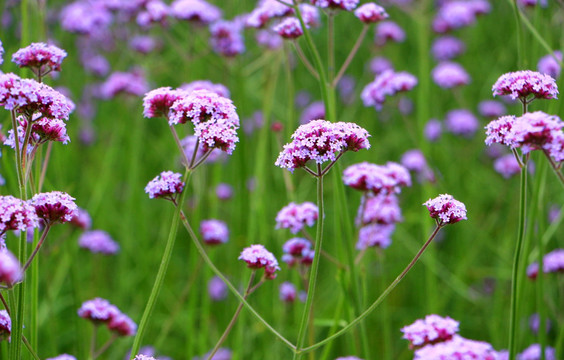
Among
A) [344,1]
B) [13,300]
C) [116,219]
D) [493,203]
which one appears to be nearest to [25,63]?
[13,300]

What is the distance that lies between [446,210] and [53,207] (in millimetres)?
863

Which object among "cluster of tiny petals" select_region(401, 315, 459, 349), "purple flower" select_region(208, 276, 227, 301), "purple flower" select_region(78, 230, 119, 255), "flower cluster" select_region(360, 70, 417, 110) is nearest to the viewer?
"cluster of tiny petals" select_region(401, 315, 459, 349)

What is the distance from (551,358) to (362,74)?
133 inches

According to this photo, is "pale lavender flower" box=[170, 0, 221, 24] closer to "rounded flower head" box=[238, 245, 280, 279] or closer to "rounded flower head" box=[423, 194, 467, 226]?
"rounded flower head" box=[238, 245, 280, 279]

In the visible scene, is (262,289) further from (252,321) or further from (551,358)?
(551,358)

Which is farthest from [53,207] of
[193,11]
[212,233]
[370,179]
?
[193,11]

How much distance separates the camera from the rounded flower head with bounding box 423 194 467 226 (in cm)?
147

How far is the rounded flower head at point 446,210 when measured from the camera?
4.83 feet

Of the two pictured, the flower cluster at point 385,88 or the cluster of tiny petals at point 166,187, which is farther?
the flower cluster at point 385,88

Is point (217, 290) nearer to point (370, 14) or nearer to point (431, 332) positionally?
point (370, 14)

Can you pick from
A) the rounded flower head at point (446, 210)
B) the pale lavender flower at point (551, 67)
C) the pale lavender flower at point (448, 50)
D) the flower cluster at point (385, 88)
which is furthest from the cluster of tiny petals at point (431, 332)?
the pale lavender flower at point (448, 50)

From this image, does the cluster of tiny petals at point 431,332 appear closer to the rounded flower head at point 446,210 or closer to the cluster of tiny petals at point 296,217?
the rounded flower head at point 446,210

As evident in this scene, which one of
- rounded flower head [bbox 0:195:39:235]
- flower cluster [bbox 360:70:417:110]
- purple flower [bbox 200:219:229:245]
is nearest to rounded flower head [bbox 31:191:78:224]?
rounded flower head [bbox 0:195:39:235]

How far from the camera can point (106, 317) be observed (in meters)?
2.01
